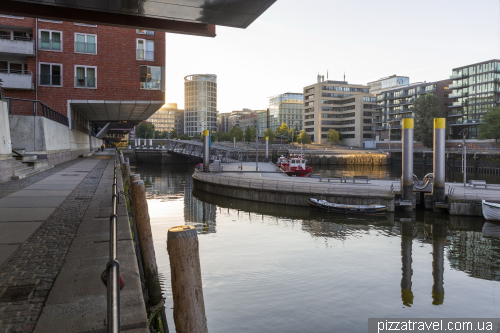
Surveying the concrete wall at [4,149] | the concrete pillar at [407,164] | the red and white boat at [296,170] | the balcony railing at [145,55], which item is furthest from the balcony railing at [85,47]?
the red and white boat at [296,170]

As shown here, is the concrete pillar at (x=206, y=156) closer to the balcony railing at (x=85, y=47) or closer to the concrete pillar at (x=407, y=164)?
the balcony railing at (x=85, y=47)

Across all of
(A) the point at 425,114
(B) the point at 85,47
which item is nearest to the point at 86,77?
(B) the point at 85,47

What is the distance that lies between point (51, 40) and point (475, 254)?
114 feet

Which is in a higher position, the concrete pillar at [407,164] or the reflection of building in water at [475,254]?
the concrete pillar at [407,164]

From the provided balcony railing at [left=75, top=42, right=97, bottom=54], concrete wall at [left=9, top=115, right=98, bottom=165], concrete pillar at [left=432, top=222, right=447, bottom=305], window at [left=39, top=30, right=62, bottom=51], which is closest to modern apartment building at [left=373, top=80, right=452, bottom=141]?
balcony railing at [left=75, top=42, right=97, bottom=54]

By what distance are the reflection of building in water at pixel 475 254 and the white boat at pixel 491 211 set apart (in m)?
2.48

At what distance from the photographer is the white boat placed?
23828 millimetres

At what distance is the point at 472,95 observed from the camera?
4296 inches

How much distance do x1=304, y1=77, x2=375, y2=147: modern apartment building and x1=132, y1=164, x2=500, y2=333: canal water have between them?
12601 cm

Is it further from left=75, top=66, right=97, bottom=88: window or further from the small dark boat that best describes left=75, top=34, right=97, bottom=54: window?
the small dark boat

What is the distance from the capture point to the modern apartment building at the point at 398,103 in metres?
122

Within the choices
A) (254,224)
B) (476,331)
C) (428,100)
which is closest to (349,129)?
(428,100)

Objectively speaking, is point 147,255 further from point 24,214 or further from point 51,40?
point 51,40

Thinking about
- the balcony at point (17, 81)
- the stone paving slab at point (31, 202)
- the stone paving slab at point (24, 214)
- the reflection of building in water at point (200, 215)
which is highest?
the balcony at point (17, 81)
